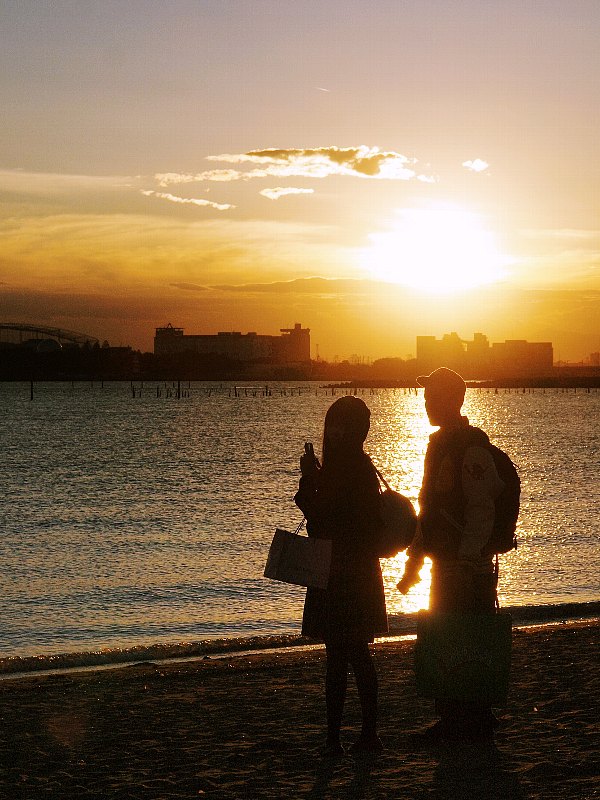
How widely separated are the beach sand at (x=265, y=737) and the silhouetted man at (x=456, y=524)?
0.20m

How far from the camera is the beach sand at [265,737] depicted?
533cm

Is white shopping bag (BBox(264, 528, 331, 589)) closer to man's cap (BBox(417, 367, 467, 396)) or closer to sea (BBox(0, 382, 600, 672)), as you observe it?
man's cap (BBox(417, 367, 467, 396))

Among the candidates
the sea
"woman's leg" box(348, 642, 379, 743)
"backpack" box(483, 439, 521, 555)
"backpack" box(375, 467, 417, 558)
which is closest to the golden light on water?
the sea

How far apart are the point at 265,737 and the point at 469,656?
1260 millimetres

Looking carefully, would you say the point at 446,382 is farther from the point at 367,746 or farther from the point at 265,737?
the point at 265,737

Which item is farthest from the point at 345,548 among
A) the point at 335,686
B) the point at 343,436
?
the point at 335,686

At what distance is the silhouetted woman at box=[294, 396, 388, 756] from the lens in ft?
19.2

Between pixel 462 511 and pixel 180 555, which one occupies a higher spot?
pixel 462 511

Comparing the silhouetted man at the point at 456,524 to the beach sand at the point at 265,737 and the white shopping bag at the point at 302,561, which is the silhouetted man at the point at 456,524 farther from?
the white shopping bag at the point at 302,561

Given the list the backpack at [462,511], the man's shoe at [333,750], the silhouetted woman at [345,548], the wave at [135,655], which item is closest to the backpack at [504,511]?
the backpack at [462,511]

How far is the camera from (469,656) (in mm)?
6086

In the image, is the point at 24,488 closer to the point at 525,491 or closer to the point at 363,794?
the point at 525,491

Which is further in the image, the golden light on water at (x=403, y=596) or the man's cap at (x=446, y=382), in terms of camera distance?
the golden light on water at (x=403, y=596)

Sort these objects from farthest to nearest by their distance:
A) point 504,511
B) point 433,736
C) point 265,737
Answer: point 265,737
point 433,736
point 504,511
